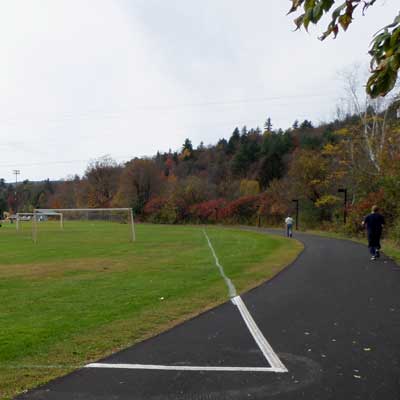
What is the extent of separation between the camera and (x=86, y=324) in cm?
693

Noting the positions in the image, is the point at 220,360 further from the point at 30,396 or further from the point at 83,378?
the point at 30,396

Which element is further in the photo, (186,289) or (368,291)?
(186,289)

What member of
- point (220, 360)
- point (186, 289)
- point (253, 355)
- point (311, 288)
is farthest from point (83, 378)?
point (311, 288)

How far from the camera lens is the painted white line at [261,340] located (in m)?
4.85

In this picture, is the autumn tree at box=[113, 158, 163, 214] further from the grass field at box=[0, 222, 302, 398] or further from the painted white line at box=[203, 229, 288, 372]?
the painted white line at box=[203, 229, 288, 372]

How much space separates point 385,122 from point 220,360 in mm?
32363

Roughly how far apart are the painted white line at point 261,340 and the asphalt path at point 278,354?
0.08 m

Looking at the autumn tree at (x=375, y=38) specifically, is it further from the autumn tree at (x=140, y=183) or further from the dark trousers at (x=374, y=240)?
the autumn tree at (x=140, y=183)

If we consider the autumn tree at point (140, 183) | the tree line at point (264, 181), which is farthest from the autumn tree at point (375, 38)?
the autumn tree at point (140, 183)

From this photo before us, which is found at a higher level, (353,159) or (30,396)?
(353,159)

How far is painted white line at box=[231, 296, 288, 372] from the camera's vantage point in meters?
4.85

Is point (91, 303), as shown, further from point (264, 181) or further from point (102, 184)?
point (102, 184)

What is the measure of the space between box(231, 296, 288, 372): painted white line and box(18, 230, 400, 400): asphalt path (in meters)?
0.08

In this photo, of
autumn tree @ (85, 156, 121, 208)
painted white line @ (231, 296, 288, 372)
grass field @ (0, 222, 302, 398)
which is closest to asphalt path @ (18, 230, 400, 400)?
painted white line @ (231, 296, 288, 372)
